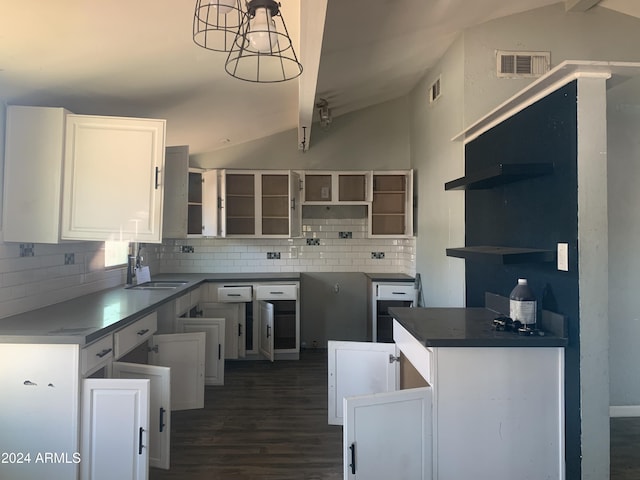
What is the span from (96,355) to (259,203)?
108 inches

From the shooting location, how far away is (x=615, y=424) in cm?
287

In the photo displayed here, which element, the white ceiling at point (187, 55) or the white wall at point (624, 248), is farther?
the white wall at point (624, 248)

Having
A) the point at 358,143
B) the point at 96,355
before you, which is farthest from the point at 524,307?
the point at 358,143

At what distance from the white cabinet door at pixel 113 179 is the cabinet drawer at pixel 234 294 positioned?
1.79m

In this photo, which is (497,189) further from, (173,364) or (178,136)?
(178,136)

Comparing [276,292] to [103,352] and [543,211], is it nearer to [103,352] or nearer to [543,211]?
[103,352]

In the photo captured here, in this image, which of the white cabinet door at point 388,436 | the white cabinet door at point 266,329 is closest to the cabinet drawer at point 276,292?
the white cabinet door at point 266,329

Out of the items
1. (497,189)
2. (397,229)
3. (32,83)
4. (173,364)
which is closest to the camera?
(32,83)

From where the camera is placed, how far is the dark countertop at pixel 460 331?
181 cm

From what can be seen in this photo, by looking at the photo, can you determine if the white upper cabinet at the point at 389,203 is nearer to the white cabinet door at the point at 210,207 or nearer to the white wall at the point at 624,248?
the white cabinet door at the point at 210,207

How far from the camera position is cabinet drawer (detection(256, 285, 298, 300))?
14.1ft

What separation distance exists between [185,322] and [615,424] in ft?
10.3

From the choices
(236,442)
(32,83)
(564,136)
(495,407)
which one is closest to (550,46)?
(564,136)

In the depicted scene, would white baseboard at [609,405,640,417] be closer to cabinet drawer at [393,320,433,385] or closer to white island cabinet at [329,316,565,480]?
white island cabinet at [329,316,565,480]
